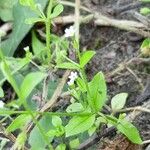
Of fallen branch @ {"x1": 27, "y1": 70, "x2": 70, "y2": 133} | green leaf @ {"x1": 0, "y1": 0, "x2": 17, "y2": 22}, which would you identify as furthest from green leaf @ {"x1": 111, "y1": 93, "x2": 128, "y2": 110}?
green leaf @ {"x1": 0, "y1": 0, "x2": 17, "y2": 22}

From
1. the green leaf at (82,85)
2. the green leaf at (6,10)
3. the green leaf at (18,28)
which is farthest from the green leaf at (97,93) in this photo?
the green leaf at (6,10)

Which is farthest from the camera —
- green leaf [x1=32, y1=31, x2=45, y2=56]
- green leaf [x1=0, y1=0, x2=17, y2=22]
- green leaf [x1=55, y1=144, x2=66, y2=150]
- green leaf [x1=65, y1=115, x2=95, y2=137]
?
green leaf [x1=0, y1=0, x2=17, y2=22]

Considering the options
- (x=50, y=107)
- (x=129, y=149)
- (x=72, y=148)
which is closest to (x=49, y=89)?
(x=50, y=107)

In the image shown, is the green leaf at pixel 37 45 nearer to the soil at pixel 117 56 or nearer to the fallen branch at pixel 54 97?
the soil at pixel 117 56

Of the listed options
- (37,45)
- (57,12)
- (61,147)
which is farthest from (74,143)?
(37,45)

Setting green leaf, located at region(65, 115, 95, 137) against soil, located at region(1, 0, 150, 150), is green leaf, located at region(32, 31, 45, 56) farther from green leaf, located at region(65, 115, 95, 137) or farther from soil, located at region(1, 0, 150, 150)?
green leaf, located at region(65, 115, 95, 137)

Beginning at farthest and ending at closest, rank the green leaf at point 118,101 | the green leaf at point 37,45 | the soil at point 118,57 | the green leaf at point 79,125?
the green leaf at point 37,45 → the soil at point 118,57 → the green leaf at point 118,101 → the green leaf at point 79,125

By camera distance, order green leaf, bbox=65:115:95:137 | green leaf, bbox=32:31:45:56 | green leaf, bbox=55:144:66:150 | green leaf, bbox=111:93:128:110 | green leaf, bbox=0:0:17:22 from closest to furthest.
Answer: green leaf, bbox=65:115:95:137
green leaf, bbox=55:144:66:150
green leaf, bbox=111:93:128:110
green leaf, bbox=32:31:45:56
green leaf, bbox=0:0:17:22

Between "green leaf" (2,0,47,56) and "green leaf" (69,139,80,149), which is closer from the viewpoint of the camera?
"green leaf" (69,139,80,149)
